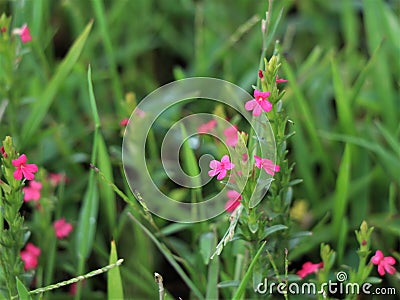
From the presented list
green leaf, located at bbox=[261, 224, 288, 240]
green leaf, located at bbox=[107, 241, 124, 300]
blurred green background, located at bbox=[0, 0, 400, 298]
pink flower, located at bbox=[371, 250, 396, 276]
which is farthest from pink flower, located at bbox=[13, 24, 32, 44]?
pink flower, located at bbox=[371, 250, 396, 276]

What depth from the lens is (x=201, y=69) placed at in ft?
6.40

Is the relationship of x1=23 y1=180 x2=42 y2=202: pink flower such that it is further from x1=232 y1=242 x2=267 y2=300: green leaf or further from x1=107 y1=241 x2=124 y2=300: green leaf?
x1=232 y1=242 x2=267 y2=300: green leaf

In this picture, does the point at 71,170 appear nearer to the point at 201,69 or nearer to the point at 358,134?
the point at 201,69

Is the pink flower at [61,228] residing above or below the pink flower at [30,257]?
above

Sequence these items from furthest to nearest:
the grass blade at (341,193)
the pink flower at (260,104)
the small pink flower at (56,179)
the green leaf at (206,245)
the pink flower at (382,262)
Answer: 1. the small pink flower at (56,179)
2. the grass blade at (341,193)
3. the green leaf at (206,245)
4. the pink flower at (382,262)
5. the pink flower at (260,104)

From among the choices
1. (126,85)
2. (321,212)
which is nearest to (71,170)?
(126,85)

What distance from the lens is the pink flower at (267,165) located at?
3.75ft

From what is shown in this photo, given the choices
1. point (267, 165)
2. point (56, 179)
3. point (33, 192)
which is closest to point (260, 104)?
point (267, 165)

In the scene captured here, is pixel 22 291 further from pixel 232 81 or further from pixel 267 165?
pixel 232 81
